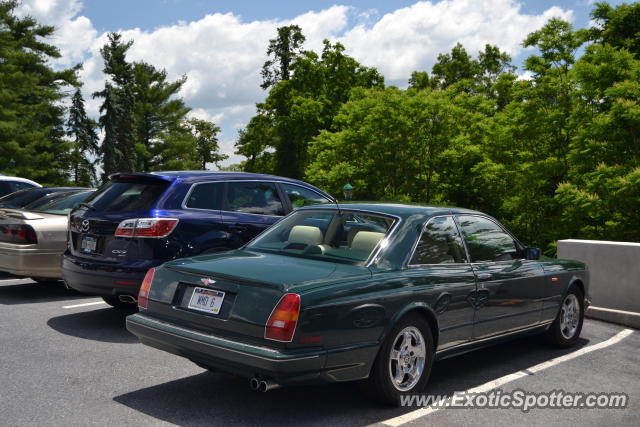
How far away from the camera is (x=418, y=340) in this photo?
5160mm

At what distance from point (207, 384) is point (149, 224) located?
89.3 inches

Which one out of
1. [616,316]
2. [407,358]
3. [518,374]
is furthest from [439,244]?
[616,316]

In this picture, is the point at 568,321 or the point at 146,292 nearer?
the point at 146,292

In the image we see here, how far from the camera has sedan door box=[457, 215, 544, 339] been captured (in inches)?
232

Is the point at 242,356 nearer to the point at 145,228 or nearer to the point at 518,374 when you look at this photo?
the point at 518,374

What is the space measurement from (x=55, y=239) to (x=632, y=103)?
46.3ft

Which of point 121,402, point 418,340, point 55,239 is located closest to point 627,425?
point 418,340

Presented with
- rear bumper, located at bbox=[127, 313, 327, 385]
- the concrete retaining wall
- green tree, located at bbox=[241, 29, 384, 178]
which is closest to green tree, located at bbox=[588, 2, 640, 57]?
green tree, located at bbox=[241, 29, 384, 178]

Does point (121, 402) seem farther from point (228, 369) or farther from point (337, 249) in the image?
point (337, 249)

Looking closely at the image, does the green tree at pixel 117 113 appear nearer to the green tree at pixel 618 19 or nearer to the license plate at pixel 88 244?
→ the green tree at pixel 618 19

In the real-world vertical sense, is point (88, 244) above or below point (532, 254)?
below

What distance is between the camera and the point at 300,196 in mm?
8953

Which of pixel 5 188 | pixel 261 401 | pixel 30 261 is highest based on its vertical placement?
pixel 5 188

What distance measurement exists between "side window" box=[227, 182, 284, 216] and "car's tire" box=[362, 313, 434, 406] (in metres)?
3.49
